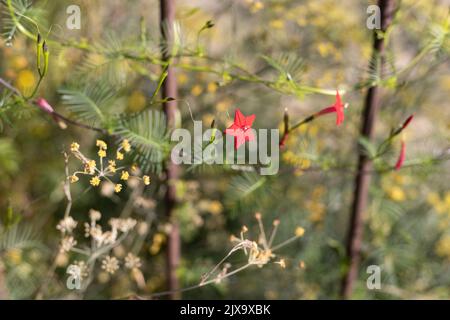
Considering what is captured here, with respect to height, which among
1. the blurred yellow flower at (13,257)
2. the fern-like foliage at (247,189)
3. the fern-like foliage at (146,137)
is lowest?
the blurred yellow flower at (13,257)

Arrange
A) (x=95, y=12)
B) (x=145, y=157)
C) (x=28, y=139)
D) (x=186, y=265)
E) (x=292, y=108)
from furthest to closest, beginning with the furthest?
(x=292, y=108), (x=28, y=139), (x=95, y=12), (x=186, y=265), (x=145, y=157)

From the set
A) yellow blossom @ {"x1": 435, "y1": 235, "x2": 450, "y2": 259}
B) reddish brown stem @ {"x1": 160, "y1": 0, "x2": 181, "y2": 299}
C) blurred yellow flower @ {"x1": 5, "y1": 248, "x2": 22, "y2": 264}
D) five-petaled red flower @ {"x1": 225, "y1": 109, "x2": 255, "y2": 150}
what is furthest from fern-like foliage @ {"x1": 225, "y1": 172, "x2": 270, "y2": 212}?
yellow blossom @ {"x1": 435, "y1": 235, "x2": 450, "y2": 259}

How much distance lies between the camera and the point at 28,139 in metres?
1.70

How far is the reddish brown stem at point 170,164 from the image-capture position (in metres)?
1.01

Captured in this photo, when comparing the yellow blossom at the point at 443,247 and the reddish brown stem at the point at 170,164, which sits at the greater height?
the reddish brown stem at the point at 170,164

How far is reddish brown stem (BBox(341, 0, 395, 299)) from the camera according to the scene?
105cm

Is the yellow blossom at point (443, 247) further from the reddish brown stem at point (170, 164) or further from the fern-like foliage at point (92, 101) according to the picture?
the fern-like foliage at point (92, 101)

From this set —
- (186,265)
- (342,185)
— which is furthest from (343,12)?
(186,265)

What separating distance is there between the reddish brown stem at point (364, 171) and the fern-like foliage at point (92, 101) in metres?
0.55

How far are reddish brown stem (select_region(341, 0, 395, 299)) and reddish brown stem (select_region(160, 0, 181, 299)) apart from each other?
0.43m

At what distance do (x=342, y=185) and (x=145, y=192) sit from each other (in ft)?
2.11

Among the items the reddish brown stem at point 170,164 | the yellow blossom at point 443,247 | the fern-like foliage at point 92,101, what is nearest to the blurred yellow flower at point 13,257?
the reddish brown stem at point 170,164

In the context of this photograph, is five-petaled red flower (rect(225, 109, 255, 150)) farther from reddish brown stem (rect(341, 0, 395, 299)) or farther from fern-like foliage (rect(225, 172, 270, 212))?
reddish brown stem (rect(341, 0, 395, 299))

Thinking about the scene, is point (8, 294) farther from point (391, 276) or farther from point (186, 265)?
point (391, 276)
